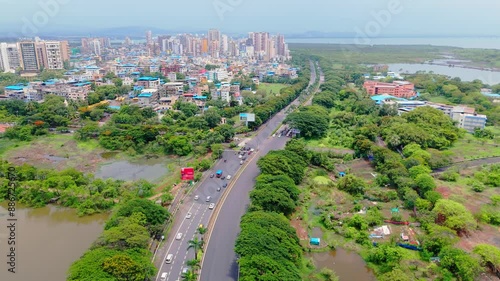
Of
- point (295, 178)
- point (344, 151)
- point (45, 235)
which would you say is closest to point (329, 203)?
point (295, 178)

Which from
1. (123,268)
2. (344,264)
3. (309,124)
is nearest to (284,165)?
(344,264)

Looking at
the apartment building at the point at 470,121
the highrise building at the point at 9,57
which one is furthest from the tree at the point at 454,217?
the highrise building at the point at 9,57

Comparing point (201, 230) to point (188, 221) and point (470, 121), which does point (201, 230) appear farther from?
point (470, 121)

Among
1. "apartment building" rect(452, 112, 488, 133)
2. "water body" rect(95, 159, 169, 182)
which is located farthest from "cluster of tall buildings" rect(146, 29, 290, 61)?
"water body" rect(95, 159, 169, 182)

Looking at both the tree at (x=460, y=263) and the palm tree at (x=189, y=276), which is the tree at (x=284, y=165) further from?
the tree at (x=460, y=263)

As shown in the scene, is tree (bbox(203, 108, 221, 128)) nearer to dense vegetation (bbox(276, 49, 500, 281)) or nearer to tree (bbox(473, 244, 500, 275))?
dense vegetation (bbox(276, 49, 500, 281))

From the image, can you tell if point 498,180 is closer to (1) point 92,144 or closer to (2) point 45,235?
(2) point 45,235
